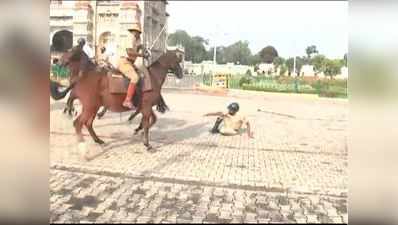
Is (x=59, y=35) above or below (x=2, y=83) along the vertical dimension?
above

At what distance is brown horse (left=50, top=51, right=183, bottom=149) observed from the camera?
102 inches

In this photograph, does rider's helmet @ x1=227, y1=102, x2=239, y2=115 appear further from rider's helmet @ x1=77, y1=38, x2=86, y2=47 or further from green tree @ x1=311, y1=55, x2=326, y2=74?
rider's helmet @ x1=77, y1=38, x2=86, y2=47

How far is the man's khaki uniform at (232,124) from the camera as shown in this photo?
112 inches

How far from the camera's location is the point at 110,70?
272 cm

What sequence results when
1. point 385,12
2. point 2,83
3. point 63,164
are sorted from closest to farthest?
point 385,12, point 2,83, point 63,164

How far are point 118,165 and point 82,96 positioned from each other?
519mm

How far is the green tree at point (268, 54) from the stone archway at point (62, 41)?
3.56ft

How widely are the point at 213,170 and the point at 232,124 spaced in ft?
1.55

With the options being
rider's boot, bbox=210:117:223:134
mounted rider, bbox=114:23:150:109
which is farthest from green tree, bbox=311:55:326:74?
mounted rider, bbox=114:23:150:109

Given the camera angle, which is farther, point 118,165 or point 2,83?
point 118,165

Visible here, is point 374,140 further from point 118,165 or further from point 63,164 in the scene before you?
point 63,164

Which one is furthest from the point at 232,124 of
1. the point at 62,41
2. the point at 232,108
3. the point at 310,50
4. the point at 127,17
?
the point at 62,41

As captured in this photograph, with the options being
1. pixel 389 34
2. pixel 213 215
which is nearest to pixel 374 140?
pixel 389 34

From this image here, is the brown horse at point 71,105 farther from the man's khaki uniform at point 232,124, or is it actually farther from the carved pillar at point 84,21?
the man's khaki uniform at point 232,124
